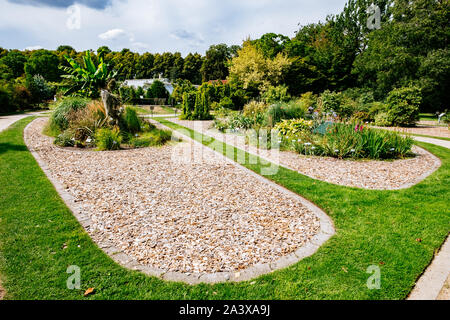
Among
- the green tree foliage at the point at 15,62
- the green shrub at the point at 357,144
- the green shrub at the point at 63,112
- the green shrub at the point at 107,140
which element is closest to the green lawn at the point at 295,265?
the green shrub at the point at 357,144

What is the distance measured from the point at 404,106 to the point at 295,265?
1498 centimetres

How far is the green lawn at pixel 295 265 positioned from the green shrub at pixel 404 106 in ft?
37.7

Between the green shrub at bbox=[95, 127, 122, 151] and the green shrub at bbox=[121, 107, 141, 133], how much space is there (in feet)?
4.89

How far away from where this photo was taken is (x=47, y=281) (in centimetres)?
236

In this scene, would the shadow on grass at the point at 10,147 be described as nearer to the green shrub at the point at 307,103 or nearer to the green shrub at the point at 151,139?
the green shrub at the point at 151,139

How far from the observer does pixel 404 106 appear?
13789mm

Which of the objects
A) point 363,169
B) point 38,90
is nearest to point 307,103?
point 363,169

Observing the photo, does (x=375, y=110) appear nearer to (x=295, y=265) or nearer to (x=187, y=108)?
(x=187, y=108)

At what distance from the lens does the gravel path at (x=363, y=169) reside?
17.3 feet

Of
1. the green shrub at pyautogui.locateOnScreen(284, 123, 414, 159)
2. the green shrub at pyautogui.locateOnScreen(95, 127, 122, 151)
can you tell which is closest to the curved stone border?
the green shrub at pyautogui.locateOnScreen(284, 123, 414, 159)
